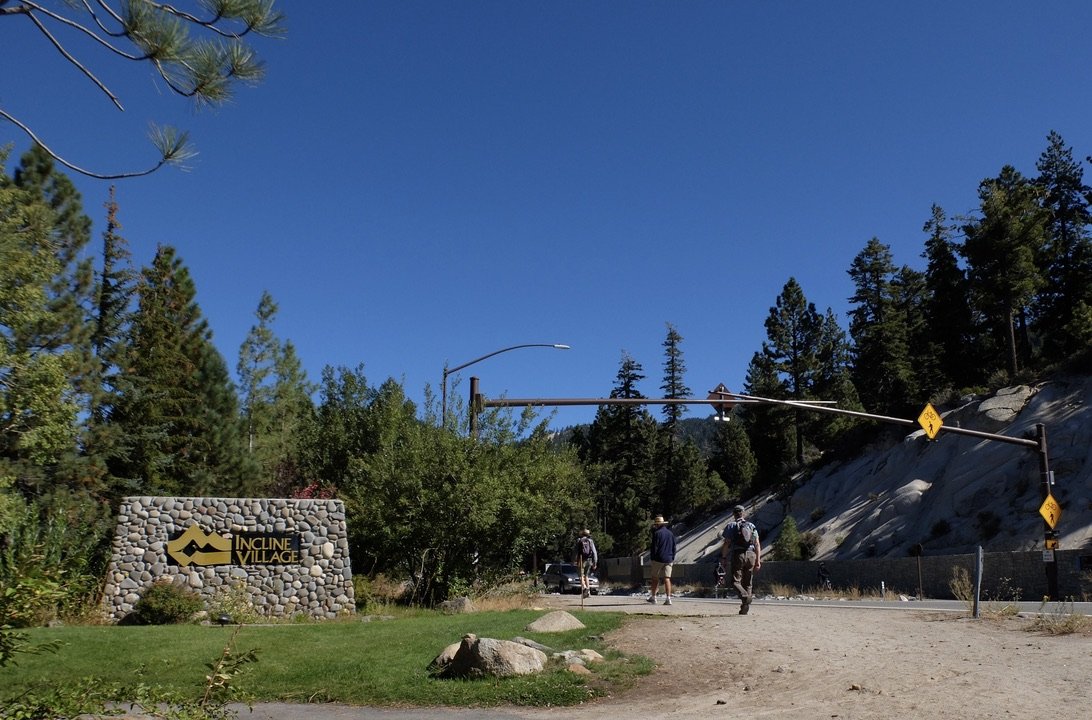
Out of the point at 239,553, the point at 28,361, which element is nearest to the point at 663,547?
the point at 239,553

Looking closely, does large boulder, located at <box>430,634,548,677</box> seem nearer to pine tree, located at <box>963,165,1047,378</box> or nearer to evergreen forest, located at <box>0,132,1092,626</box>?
evergreen forest, located at <box>0,132,1092,626</box>

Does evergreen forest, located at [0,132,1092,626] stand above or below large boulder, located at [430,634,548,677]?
above

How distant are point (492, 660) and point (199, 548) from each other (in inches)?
430

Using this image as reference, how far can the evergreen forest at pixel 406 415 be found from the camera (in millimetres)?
20828

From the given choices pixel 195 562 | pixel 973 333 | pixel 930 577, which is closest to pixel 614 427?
pixel 973 333

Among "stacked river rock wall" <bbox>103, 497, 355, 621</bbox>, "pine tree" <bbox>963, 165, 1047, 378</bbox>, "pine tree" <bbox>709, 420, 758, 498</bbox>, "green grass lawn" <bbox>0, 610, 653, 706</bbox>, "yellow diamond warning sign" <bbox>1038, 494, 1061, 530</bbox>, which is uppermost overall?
"pine tree" <bbox>963, 165, 1047, 378</bbox>

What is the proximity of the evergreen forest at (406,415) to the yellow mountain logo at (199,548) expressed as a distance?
174cm

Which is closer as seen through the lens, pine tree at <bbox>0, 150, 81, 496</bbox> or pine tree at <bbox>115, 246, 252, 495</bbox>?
pine tree at <bbox>0, 150, 81, 496</bbox>

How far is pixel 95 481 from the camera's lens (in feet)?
114

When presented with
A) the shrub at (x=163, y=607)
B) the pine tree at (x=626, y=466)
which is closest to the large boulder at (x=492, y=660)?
the shrub at (x=163, y=607)

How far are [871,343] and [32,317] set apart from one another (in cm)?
5473

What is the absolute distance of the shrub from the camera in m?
17.2

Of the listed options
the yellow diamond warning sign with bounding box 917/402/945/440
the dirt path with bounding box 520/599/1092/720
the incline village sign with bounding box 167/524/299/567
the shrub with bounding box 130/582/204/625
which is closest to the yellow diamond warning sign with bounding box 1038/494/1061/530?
the yellow diamond warning sign with bounding box 917/402/945/440

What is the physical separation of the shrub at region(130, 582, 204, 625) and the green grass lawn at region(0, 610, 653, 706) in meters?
2.29
